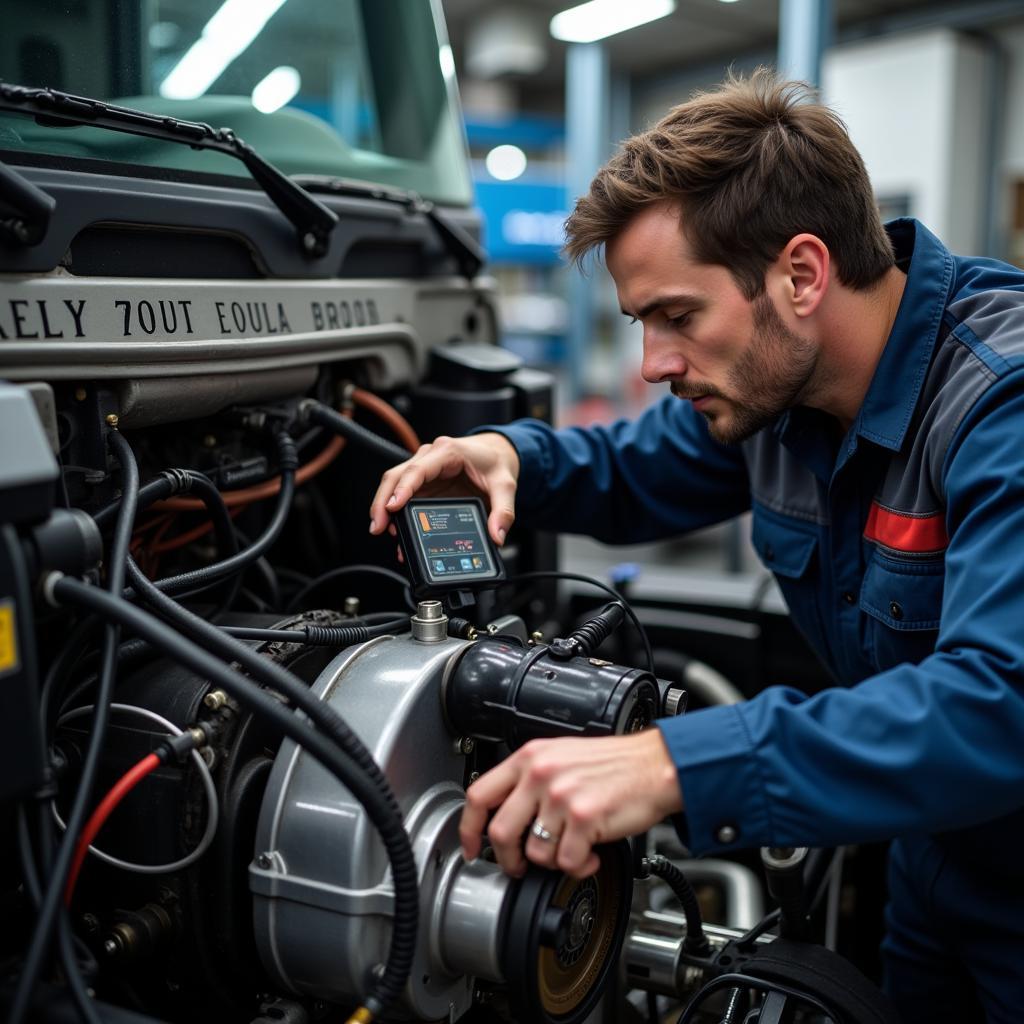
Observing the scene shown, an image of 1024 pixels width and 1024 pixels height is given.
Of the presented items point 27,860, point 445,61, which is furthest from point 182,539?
point 445,61

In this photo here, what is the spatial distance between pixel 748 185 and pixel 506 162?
9.96 m

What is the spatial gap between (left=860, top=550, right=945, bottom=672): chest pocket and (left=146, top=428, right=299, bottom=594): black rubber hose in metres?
0.65

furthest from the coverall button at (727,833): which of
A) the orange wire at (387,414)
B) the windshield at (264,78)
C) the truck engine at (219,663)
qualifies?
the windshield at (264,78)

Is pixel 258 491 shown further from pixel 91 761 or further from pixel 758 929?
pixel 758 929

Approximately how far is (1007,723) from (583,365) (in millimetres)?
6666

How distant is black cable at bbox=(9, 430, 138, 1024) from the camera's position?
0.67 meters

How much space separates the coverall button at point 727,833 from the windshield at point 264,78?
0.83m

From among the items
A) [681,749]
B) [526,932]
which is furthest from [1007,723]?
[526,932]

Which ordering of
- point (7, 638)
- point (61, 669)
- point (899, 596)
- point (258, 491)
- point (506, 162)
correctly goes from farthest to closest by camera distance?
point (506, 162)
point (258, 491)
point (899, 596)
point (61, 669)
point (7, 638)

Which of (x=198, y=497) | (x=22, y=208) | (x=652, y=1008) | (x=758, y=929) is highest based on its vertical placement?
(x=22, y=208)

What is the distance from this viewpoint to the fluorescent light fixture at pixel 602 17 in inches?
248

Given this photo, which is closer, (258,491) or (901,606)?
(901,606)

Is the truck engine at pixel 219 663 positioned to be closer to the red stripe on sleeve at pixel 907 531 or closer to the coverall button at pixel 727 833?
the coverall button at pixel 727 833

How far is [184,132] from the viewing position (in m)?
1.06
